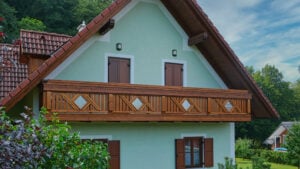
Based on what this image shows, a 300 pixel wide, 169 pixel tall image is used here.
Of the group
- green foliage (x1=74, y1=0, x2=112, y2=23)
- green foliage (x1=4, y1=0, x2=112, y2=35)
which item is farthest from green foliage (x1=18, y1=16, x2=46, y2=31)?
green foliage (x1=74, y1=0, x2=112, y2=23)

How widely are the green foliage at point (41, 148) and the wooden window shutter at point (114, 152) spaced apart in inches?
153

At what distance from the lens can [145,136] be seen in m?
12.2

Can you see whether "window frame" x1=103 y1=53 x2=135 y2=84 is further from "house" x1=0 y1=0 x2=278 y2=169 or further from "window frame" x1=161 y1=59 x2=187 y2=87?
"window frame" x1=161 y1=59 x2=187 y2=87

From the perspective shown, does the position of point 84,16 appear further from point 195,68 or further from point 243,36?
point 195,68

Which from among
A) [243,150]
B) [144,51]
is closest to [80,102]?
[144,51]

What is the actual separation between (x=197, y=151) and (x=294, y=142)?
16.0 m

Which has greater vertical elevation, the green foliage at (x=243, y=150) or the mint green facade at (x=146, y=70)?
the mint green facade at (x=146, y=70)

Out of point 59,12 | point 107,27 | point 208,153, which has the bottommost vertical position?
point 208,153

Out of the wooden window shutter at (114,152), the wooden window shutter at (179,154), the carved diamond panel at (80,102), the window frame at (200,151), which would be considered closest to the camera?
the carved diamond panel at (80,102)

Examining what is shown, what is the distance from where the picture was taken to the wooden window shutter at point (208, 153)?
517 inches

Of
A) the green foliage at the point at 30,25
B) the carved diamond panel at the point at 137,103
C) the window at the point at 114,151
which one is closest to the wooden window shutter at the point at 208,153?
the window at the point at 114,151

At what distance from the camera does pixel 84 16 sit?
38.8 m

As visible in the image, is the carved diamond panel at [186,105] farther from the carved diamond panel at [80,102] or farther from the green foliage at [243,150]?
the green foliage at [243,150]

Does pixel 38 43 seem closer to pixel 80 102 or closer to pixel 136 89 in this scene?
pixel 80 102
